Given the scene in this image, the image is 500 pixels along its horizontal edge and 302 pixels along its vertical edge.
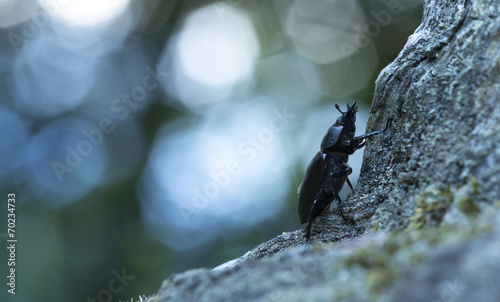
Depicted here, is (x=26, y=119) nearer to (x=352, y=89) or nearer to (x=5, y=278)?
(x=5, y=278)

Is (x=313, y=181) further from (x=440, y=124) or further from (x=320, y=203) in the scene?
(x=440, y=124)

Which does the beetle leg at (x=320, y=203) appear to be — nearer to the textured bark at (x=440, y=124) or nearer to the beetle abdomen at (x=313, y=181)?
the beetle abdomen at (x=313, y=181)

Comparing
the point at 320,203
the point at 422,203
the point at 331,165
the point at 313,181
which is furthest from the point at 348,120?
the point at 422,203

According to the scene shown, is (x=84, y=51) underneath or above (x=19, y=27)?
underneath

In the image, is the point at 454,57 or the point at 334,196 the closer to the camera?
the point at 454,57

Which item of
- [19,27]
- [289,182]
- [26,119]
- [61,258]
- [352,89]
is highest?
[19,27]

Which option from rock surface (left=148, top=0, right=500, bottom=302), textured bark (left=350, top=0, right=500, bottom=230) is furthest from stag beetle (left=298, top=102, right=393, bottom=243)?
textured bark (left=350, top=0, right=500, bottom=230)

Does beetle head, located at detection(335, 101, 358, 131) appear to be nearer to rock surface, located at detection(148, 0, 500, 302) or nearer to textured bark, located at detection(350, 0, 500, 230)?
rock surface, located at detection(148, 0, 500, 302)

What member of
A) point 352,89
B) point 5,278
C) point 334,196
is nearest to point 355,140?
point 334,196
